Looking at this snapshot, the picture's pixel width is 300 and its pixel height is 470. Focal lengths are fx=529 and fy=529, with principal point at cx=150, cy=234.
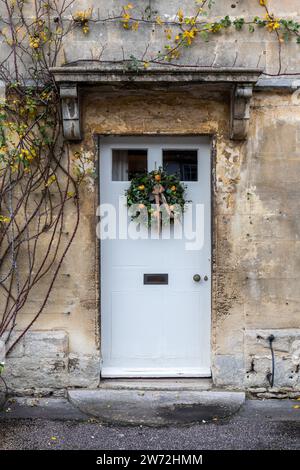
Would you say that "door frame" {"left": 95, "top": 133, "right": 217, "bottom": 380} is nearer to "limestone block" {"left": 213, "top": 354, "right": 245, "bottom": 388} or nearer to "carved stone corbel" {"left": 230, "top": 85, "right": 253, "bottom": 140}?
"limestone block" {"left": 213, "top": 354, "right": 245, "bottom": 388}

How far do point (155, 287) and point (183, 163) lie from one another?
131 centimetres

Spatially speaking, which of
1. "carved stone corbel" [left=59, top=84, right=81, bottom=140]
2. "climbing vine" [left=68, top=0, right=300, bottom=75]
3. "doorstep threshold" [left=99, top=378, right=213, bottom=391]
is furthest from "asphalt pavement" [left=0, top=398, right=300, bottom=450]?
"climbing vine" [left=68, top=0, right=300, bottom=75]

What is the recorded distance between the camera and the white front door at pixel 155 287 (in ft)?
17.8

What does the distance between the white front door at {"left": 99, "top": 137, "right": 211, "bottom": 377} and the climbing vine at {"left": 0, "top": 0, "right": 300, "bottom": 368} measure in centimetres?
54

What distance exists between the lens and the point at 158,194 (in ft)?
17.4

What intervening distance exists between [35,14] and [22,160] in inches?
57.1

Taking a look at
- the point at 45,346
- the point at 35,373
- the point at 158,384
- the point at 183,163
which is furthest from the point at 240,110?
the point at 35,373

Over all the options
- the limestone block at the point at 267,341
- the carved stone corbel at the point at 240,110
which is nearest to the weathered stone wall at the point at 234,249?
the limestone block at the point at 267,341

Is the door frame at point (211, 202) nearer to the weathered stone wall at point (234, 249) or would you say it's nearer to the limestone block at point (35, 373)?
the weathered stone wall at point (234, 249)

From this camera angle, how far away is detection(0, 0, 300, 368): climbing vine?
5.11m

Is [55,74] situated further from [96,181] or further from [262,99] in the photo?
Answer: [262,99]

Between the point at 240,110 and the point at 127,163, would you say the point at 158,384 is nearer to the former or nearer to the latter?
the point at 127,163

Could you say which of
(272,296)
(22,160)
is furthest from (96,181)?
(272,296)

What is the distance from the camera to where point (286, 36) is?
5.16 meters
